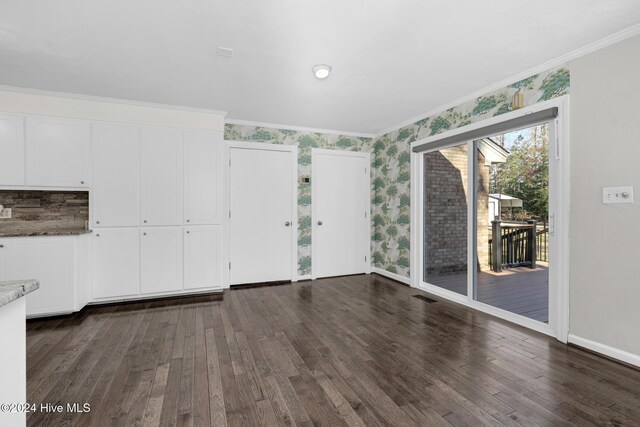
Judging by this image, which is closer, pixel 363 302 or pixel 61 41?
pixel 61 41

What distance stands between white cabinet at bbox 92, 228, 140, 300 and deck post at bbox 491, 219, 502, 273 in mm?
4181

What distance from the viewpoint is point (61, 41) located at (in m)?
2.39

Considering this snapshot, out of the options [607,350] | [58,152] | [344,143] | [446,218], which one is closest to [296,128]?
[344,143]

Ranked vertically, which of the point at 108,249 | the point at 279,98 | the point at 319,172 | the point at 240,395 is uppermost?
the point at 279,98

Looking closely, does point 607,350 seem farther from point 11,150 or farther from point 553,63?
point 11,150

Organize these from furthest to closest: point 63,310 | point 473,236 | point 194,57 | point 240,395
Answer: point 473,236 → point 63,310 → point 194,57 → point 240,395

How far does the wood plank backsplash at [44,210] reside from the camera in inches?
139

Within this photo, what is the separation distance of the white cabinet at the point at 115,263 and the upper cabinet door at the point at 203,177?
0.70m

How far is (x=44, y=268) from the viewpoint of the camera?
123 inches

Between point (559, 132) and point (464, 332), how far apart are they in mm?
1962

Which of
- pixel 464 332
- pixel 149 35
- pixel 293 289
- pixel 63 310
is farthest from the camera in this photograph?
pixel 293 289

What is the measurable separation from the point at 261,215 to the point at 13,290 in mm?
3584

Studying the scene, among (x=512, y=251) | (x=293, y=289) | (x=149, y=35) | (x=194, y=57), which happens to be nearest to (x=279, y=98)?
(x=194, y=57)

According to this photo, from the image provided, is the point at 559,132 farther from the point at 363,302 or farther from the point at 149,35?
the point at 149,35
